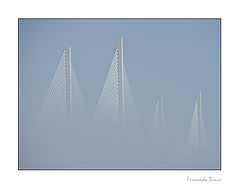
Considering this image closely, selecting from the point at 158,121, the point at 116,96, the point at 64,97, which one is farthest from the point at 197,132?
the point at 64,97

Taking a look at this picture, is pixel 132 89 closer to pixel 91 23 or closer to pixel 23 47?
pixel 91 23

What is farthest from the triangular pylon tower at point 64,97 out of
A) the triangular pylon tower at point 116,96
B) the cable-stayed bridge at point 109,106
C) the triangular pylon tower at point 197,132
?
the triangular pylon tower at point 197,132

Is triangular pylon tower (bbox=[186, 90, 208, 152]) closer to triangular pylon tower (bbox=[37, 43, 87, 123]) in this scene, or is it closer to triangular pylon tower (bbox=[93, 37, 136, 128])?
triangular pylon tower (bbox=[93, 37, 136, 128])

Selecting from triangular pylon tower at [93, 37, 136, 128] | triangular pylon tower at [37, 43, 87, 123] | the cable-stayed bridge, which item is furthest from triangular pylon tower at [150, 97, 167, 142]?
triangular pylon tower at [37, 43, 87, 123]

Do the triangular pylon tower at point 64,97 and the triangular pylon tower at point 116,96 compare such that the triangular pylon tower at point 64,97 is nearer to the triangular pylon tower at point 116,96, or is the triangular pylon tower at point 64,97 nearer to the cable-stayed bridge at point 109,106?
the cable-stayed bridge at point 109,106
